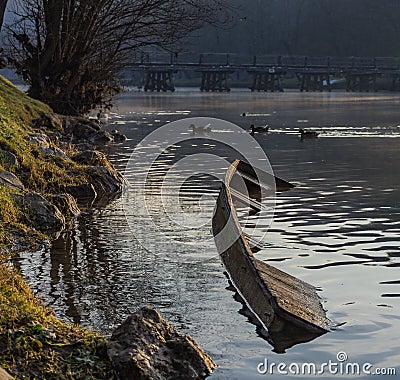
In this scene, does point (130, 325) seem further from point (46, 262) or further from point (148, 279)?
point (46, 262)

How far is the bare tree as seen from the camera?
107ft

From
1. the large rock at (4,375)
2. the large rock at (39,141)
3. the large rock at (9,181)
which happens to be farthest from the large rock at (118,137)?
the large rock at (4,375)

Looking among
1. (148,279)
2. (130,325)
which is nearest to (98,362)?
(130,325)

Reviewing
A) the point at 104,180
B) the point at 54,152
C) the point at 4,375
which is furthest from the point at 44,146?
the point at 4,375

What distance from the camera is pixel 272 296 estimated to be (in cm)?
916

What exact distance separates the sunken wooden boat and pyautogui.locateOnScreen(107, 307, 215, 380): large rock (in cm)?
114

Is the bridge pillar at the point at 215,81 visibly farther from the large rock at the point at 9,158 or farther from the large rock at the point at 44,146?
the large rock at the point at 9,158

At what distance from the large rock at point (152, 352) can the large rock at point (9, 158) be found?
9367mm

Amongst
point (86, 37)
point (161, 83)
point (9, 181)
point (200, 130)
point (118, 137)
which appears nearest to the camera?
point (9, 181)

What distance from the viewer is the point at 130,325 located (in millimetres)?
7758

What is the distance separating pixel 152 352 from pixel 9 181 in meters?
7.68

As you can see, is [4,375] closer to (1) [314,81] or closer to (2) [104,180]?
(2) [104,180]

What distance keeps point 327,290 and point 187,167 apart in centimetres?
1440

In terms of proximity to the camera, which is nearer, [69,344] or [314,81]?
[69,344]
